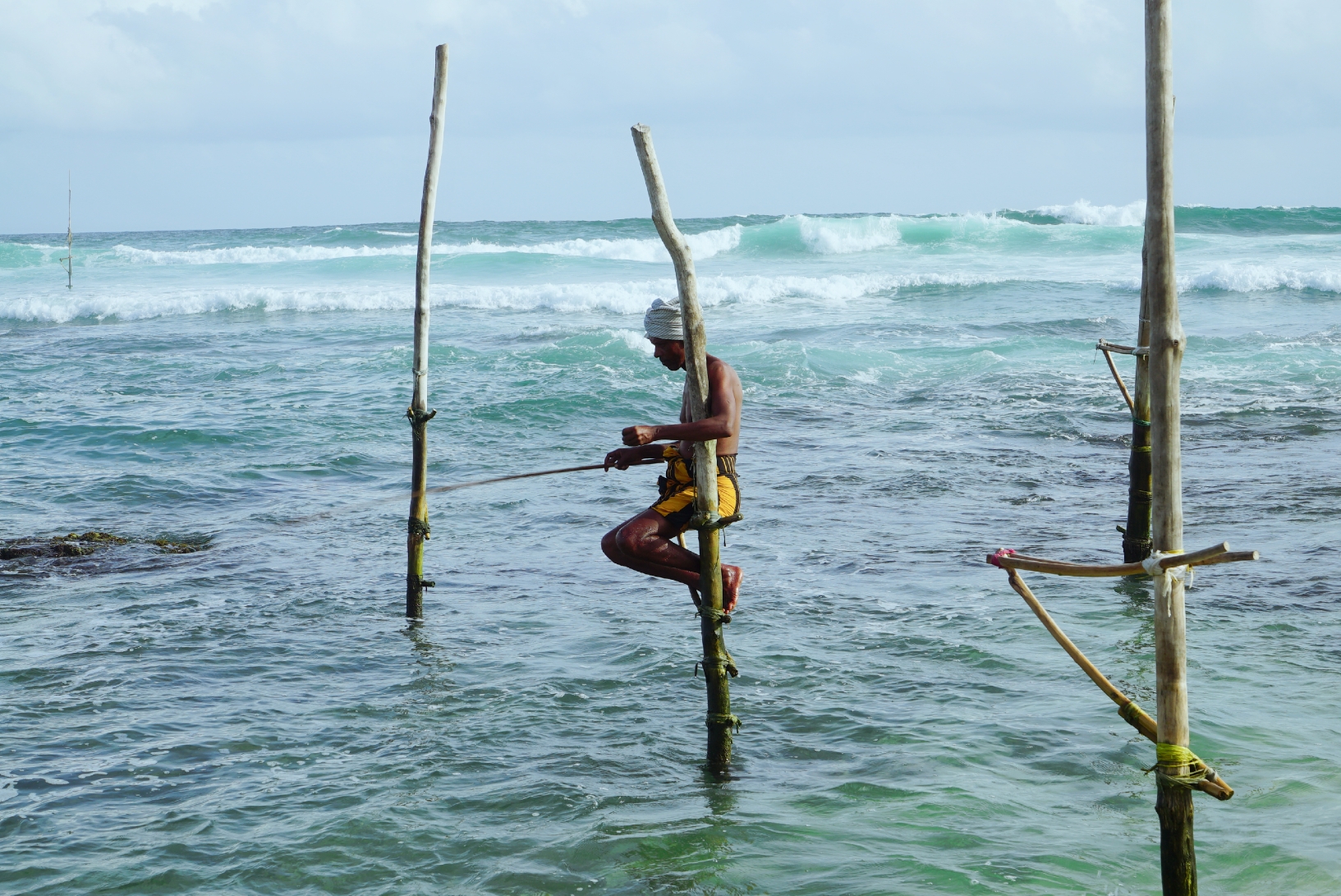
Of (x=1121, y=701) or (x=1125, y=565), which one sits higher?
(x=1125, y=565)

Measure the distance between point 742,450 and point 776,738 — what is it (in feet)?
24.3

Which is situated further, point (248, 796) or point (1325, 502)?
point (1325, 502)

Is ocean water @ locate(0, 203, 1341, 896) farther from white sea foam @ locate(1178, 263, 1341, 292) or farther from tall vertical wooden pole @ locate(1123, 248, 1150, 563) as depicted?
white sea foam @ locate(1178, 263, 1341, 292)

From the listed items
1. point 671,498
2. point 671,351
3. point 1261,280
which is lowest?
point 671,498

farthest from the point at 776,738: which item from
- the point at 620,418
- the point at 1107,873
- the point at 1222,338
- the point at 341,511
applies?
the point at 1222,338

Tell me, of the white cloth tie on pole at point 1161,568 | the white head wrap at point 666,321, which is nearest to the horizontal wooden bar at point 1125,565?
the white cloth tie on pole at point 1161,568

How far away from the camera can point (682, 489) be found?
18.1 feet

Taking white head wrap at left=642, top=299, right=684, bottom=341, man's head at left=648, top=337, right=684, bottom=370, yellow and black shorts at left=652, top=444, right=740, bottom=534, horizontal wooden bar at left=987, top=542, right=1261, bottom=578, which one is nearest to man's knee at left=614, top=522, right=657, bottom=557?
yellow and black shorts at left=652, top=444, right=740, bottom=534

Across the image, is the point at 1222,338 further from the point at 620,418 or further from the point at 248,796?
the point at 248,796

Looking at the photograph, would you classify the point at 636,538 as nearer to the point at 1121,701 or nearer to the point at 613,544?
the point at 613,544

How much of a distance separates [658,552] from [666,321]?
100cm

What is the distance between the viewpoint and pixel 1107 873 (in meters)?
4.57

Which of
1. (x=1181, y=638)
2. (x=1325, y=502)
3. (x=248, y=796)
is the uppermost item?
(x=1181, y=638)

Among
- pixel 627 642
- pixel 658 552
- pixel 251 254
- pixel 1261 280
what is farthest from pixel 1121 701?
pixel 251 254
